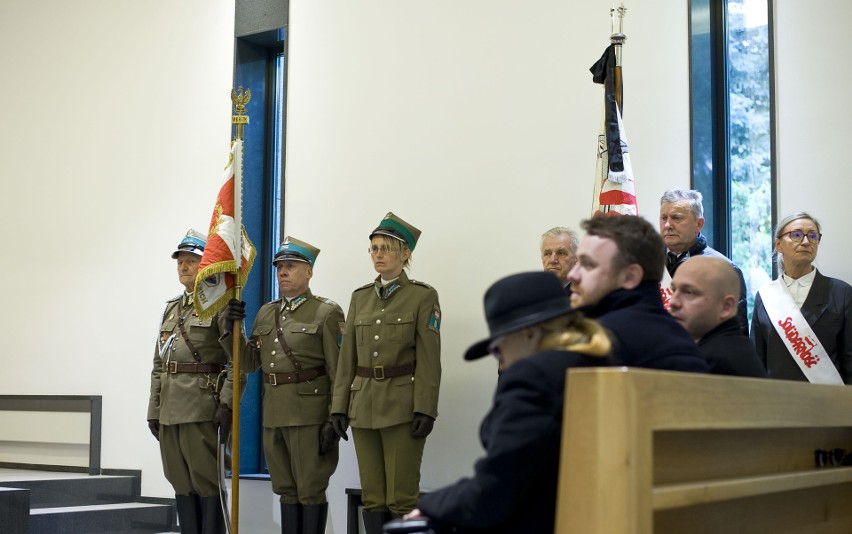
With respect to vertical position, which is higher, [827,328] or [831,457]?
[827,328]

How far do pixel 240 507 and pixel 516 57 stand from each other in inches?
120

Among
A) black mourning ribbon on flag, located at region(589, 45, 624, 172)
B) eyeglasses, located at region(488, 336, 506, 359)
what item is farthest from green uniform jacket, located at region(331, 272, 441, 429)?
eyeglasses, located at region(488, 336, 506, 359)

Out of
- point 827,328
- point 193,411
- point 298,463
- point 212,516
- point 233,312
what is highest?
point 233,312

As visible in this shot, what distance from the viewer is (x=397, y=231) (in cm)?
508

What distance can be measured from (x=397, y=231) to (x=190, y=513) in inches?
72.0

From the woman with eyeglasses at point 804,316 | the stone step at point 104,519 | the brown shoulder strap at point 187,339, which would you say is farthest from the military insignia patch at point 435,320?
the stone step at point 104,519

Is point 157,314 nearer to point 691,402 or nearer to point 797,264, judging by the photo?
point 797,264

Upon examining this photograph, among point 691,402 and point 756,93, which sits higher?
point 756,93

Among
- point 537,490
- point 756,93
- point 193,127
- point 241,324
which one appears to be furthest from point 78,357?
point 537,490

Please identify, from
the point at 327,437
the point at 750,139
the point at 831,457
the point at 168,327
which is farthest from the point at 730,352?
the point at 168,327

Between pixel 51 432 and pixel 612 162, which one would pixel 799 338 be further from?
pixel 51 432

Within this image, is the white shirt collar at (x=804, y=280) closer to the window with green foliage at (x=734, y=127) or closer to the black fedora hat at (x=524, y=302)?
the window with green foliage at (x=734, y=127)

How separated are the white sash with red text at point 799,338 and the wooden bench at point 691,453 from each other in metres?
1.66

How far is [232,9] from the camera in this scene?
6.75m
